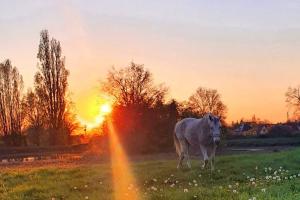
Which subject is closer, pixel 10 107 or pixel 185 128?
pixel 185 128

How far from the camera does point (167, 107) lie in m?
61.9

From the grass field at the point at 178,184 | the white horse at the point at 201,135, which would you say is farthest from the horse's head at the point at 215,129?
the grass field at the point at 178,184

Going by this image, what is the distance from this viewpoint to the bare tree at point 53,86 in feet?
283

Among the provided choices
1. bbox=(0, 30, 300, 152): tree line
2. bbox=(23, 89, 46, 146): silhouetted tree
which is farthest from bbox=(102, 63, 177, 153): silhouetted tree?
bbox=(23, 89, 46, 146): silhouetted tree

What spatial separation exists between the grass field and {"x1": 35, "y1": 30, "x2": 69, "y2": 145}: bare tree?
204 ft

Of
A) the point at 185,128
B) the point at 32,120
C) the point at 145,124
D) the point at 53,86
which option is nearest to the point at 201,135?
the point at 185,128

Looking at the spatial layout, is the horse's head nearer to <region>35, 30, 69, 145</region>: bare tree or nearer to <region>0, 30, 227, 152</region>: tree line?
<region>0, 30, 227, 152</region>: tree line

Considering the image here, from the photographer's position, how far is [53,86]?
87062mm

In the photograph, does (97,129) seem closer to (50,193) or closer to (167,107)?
(167,107)

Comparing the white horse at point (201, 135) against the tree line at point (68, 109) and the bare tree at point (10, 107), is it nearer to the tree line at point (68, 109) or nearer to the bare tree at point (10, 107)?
the tree line at point (68, 109)

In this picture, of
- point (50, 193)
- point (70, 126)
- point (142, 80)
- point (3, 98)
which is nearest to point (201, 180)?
point (50, 193)

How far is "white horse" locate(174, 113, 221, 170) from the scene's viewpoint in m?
23.3

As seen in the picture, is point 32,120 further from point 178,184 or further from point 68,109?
point 178,184

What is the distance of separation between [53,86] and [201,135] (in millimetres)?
65585
